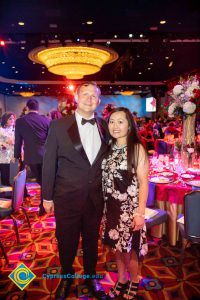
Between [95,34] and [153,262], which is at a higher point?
[95,34]

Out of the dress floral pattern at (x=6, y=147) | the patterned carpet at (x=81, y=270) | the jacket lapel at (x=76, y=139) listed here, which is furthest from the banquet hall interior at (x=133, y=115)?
the dress floral pattern at (x=6, y=147)

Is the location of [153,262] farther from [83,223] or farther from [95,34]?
[95,34]

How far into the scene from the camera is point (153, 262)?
2.84m

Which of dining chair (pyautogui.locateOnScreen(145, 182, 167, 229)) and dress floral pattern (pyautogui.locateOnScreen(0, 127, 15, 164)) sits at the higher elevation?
dress floral pattern (pyautogui.locateOnScreen(0, 127, 15, 164))

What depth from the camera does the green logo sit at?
2511 millimetres

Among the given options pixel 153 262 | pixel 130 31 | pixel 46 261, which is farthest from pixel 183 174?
pixel 130 31

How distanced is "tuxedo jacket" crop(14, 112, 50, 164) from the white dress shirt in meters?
2.15

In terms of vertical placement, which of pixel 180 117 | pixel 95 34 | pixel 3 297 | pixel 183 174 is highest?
pixel 95 34

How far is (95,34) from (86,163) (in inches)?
233

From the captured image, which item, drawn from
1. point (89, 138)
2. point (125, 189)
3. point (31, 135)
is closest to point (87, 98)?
point (89, 138)

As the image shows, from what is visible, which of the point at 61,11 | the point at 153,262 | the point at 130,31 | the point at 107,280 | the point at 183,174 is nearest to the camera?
the point at 107,280

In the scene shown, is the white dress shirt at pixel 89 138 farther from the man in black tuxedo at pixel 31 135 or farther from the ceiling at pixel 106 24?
the ceiling at pixel 106 24

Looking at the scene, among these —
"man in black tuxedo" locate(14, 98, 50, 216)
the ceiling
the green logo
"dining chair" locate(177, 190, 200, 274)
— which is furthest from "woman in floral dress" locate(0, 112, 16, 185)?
the ceiling

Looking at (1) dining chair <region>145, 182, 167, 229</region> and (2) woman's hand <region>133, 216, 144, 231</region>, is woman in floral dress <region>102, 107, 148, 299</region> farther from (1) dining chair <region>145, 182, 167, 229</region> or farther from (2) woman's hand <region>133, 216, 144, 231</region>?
(1) dining chair <region>145, 182, 167, 229</region>
